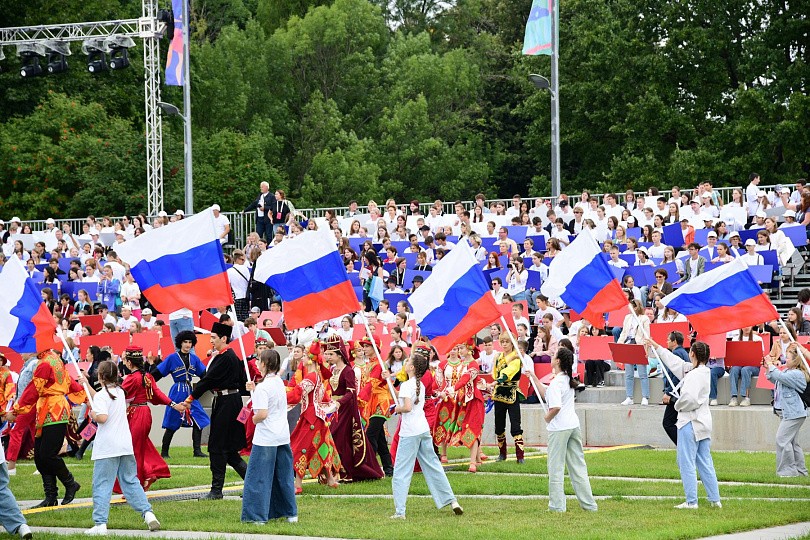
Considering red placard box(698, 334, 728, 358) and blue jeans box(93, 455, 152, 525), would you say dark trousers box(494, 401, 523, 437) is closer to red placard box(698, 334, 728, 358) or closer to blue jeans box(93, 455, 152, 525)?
red placard box(698, 334, 728, 358)

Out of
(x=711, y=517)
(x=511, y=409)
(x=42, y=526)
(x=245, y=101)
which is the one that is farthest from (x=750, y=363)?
(x=245, y=101)

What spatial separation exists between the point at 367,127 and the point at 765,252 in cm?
3706

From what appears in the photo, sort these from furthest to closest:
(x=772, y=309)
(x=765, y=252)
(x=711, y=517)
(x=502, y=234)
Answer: (x=502, y=234) → (x=765, y=252) → (x=772, y=309) → (x=711, y=517)

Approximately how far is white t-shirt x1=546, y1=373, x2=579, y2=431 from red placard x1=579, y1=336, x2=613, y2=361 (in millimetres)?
8082

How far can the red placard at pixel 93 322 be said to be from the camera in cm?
2627

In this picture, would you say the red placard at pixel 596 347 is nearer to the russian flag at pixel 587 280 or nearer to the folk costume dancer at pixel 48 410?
the russian flag at pixel 587 280

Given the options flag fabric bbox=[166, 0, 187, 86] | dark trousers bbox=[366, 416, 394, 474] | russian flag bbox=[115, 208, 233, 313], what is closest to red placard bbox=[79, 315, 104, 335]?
dark trousers bbox=[366, 416, 394, 474]

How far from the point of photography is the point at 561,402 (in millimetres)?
13781

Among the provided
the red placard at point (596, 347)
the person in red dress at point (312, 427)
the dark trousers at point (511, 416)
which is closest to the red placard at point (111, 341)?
the red placard at point (596, 347)

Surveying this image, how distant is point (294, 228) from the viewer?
92.2 feet

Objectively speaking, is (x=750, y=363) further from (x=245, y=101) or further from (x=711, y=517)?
(x=245, y=101)

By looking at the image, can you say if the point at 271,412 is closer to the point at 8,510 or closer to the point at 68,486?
the point at 8,510

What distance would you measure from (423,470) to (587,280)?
4.22 metres

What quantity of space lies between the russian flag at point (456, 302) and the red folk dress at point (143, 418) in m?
3.23
